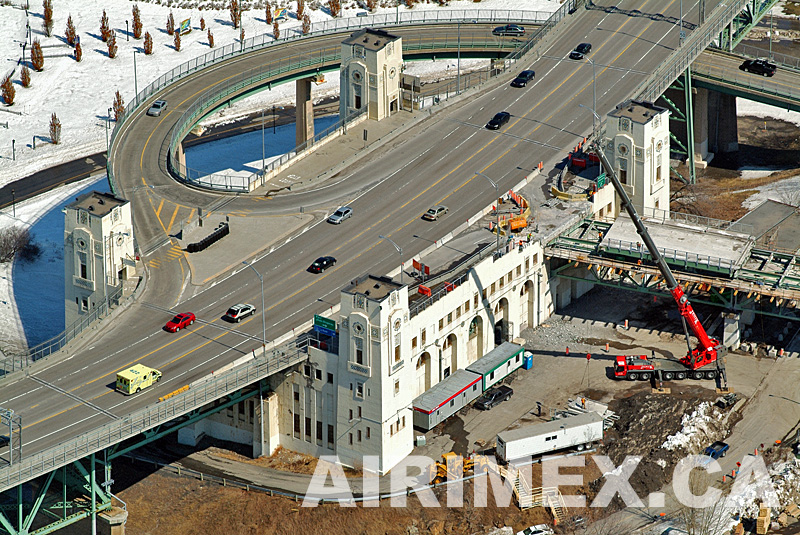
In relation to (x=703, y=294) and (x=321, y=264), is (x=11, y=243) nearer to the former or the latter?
(x=321, y=264)

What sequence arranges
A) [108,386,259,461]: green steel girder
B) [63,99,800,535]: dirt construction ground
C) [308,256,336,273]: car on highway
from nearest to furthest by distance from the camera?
[108,386,259,461]: green steel girder
[63,99,800,535]: dirt construction ground
[308,256,336,273]: car on highway

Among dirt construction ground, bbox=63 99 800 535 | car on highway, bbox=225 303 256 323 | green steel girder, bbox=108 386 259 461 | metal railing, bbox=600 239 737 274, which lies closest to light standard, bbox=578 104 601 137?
dirt construction ground, bbox=63 99 800 535

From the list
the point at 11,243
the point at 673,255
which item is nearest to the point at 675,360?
the point at 673,255

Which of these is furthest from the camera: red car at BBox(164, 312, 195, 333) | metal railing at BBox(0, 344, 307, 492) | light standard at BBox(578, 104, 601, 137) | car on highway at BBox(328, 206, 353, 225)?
light standard at BBox(578, 104, 601, 137)

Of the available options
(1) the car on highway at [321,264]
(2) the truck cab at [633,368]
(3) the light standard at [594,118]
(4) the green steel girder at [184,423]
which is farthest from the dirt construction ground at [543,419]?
(3) the light standard at [594,118]

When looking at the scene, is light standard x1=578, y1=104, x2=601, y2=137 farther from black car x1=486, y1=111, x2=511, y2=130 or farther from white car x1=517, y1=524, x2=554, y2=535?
white car x1=517, y1=524, x2=554, y2=535

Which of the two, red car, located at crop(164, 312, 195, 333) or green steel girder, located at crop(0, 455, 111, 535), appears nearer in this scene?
green steel girder, located at crop(0, 455, 111, 535)
